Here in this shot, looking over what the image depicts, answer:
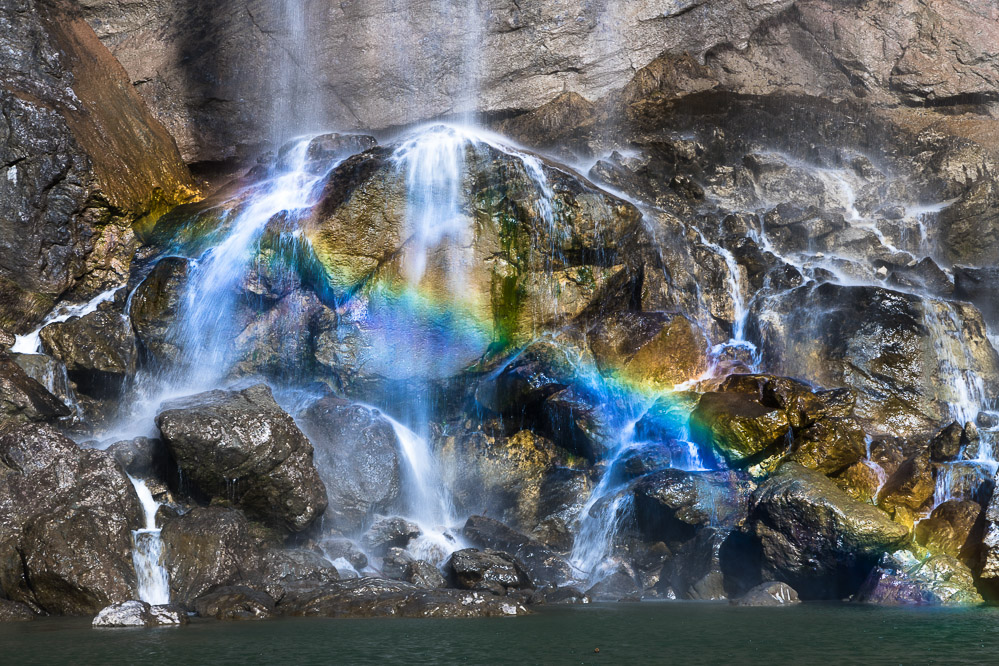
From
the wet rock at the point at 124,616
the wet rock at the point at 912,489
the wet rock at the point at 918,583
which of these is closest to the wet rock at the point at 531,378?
the wet rock at the point at 912,489

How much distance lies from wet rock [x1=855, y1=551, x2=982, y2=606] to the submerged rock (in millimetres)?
975

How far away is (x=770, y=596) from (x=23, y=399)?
12.2m

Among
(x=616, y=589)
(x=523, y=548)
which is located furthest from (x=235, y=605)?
(x=616, y=589)

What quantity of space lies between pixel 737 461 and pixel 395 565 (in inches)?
239

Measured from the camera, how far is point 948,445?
1623 cm

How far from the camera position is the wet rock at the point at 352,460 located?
664 inches

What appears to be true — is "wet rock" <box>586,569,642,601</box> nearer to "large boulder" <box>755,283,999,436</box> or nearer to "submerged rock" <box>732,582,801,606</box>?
"submerged rock" <box>732,582,801,606</box>

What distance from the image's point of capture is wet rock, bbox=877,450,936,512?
51.4ft

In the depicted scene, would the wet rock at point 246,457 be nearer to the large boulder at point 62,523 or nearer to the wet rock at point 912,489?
the large boulder at point 62,523

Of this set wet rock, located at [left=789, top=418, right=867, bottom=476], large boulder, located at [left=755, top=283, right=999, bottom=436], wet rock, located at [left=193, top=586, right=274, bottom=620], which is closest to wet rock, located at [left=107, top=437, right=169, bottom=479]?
wet rock, located at [left=193, top=586, right=274, bottom=620]

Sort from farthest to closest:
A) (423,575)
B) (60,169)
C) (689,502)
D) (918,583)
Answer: (60,169)
(689,502)
(423,575)
(918,583)

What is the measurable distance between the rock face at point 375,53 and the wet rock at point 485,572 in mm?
17086

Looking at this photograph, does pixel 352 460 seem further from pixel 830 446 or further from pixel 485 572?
pixel 830 446

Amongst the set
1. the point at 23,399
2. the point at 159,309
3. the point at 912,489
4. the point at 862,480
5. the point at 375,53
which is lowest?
the point at 912,489
